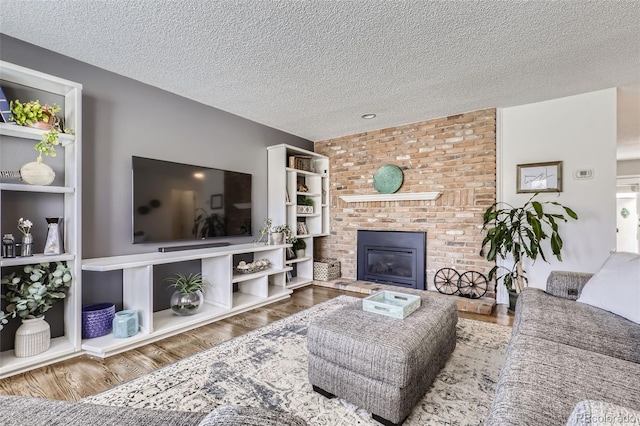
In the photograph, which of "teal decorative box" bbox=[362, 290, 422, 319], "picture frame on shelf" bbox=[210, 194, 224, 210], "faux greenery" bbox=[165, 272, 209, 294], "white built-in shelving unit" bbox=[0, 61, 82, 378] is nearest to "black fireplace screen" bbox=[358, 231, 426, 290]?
"teal decorative box" bbox=[362, 290, 422, 319]

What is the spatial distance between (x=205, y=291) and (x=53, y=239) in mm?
1366

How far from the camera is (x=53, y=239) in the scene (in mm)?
2025

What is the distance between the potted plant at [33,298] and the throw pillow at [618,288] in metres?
3.39

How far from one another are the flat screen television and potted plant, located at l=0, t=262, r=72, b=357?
0.61 meters

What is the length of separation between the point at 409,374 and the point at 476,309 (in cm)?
212

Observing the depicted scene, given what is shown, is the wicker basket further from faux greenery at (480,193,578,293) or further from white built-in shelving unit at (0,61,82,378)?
white built-in shelving unit at (0,61,82,378)

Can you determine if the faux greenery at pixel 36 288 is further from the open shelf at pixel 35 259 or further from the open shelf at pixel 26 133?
the open shelf at pixel 26 133

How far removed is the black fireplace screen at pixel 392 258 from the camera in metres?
3.75

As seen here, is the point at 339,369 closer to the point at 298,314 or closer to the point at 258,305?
the point at 298,314

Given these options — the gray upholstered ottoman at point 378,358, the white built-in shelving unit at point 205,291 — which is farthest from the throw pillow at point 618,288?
the white built-in shelving unit at point 205,291

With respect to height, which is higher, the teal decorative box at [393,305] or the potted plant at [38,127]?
the potted plant at [38,127]

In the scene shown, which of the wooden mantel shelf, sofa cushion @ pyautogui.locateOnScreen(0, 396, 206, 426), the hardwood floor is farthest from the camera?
the wooden mantel shelf

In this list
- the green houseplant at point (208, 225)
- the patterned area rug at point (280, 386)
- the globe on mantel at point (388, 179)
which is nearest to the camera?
the patterned area rug at point (280, 386)

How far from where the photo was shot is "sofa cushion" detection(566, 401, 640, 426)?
502 mm
